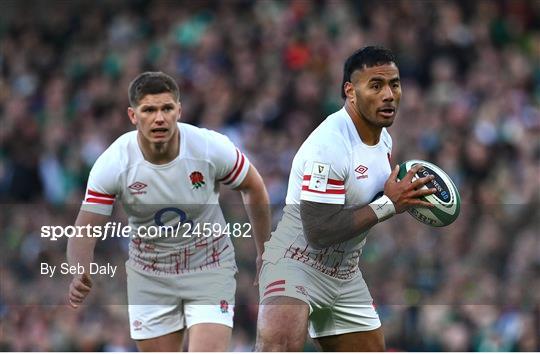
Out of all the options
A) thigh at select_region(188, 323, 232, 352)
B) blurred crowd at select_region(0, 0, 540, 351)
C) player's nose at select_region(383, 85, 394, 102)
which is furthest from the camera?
blurred crowd at select_region(0, 0, 540, 351)

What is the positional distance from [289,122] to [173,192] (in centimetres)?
661

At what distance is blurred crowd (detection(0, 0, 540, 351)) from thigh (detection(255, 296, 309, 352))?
1.59 meters

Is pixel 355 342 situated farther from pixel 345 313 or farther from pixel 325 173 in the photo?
pixel 325 173

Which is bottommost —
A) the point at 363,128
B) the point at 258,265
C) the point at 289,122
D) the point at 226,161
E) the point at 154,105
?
the point at 258,265

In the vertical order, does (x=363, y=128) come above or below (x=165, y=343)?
above

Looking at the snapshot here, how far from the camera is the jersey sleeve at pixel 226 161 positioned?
875 centimetres

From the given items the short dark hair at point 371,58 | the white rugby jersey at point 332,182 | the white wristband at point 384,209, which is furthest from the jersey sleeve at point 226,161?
the white wristband at point 384,209

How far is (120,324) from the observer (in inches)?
459

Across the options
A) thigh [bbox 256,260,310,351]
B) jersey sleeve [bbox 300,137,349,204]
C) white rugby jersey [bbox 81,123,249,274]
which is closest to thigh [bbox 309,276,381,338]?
thigh [bbox 256,260,310,351]

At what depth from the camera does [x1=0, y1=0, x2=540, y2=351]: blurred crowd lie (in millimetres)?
12195

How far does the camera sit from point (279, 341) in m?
8.08

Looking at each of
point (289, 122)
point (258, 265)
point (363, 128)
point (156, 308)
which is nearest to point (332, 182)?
point (363, 128)

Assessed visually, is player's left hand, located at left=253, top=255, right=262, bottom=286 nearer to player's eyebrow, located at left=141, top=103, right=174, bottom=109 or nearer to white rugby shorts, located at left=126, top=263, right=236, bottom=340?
white rugby shorts, located at left=126, top=263, right=236, bottom=340

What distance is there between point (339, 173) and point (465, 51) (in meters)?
8.56
